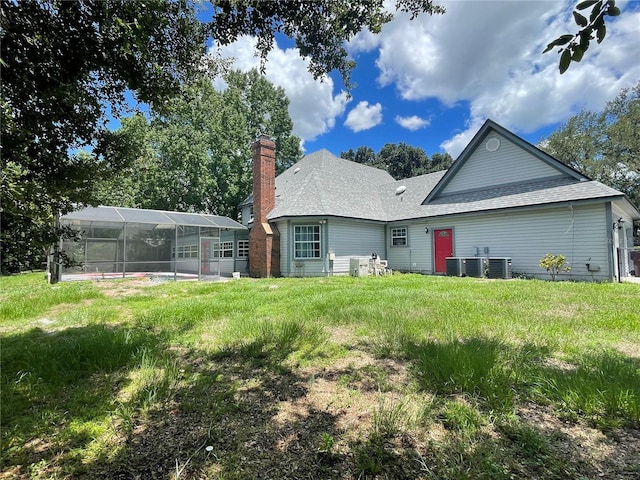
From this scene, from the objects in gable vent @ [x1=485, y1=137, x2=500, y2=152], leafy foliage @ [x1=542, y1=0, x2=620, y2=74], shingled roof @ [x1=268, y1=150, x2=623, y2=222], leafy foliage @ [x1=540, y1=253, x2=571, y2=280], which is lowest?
leafy foliage @ [x1=540, y1=253, x2=571, y2=280]

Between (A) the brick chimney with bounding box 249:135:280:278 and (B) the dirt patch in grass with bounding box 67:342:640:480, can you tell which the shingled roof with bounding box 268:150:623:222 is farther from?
(B) the dirt patch in grass with bounding box 67:342:640:480

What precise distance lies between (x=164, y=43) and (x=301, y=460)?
4.79 metres

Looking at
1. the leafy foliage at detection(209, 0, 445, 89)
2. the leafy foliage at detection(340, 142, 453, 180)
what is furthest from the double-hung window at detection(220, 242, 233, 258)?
the leafy foliage at detection(340, 142, 453, 180)

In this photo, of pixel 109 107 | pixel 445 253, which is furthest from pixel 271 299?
pixel 445 253

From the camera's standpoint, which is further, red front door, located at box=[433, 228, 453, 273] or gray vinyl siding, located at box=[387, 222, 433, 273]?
gray vinyl siding, located at box=[387, 222, 433, 273]

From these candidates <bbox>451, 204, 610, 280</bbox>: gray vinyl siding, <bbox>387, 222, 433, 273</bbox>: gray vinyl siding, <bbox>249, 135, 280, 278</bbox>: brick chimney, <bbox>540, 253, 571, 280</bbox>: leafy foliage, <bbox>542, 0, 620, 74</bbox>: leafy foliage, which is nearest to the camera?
<bbox>542, 0, 620, 74</bbox>: leafy foliage

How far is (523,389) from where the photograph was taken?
9.77 ft

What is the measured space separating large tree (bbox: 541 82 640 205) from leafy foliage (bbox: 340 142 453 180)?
1605cm

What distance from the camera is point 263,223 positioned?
15.9 metres

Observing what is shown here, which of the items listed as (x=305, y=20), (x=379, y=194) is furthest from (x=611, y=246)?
(x=305, y=20)

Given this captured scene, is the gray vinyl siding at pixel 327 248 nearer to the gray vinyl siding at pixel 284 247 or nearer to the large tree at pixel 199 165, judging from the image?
the gray vinyl siding at pixel 284 247

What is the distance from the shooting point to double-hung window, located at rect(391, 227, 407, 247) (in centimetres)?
1700

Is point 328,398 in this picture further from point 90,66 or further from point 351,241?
point 351,241

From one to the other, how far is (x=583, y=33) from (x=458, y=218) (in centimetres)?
1366
